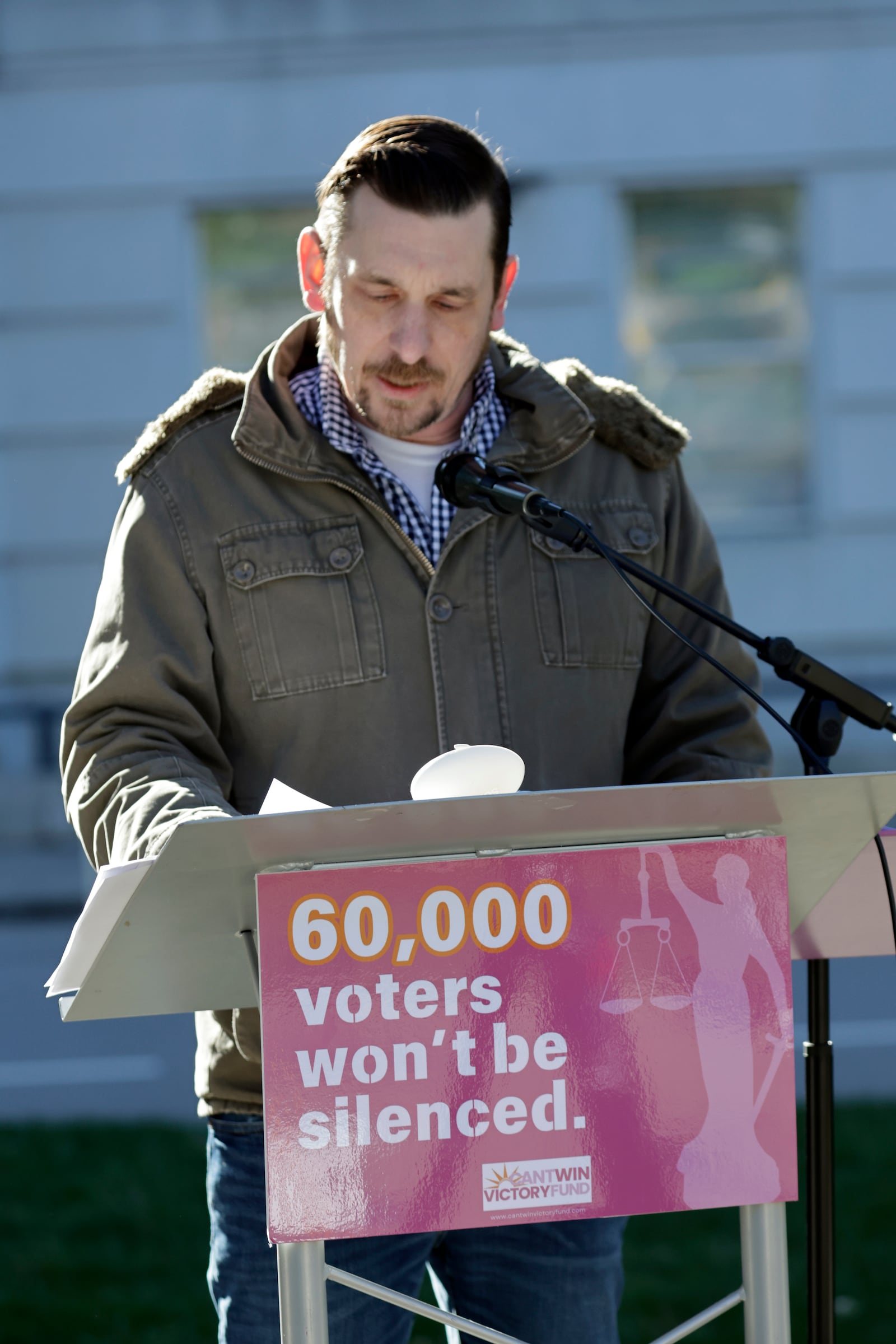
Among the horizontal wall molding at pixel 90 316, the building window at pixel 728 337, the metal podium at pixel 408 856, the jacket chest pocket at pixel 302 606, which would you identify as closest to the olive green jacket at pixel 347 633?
the jacket chest pocket at pixel 302 606

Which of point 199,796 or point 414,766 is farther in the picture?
point 414,766

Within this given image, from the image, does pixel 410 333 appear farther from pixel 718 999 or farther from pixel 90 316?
pixel 90 316

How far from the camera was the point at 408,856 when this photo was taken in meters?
1.62

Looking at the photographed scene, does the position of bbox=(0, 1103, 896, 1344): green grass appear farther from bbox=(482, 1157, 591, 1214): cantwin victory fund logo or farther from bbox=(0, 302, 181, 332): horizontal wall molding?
bbox=(0, 302, 181, 332): horizontal wall molding

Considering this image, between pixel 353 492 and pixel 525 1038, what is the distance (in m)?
0.95

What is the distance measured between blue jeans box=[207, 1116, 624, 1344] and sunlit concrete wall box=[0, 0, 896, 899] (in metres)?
7.12

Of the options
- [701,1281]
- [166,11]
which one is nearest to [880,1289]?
[701,1281]

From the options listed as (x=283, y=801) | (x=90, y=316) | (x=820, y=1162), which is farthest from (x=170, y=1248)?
(x=90, y=316)

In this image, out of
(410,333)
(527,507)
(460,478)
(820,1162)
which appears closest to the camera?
(820,1162)

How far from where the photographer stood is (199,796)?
193 centimetres

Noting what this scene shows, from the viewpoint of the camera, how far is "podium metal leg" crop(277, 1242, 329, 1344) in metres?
1.62

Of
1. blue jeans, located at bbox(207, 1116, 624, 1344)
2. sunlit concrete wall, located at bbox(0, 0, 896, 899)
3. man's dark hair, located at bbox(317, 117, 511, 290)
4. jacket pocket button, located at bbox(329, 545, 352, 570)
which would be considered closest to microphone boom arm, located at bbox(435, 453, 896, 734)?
jacket pocket button, located at bbox(329, 545, 352, 570)

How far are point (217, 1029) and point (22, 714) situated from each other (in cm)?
749

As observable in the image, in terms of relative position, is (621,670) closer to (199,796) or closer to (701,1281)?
(199,796)
